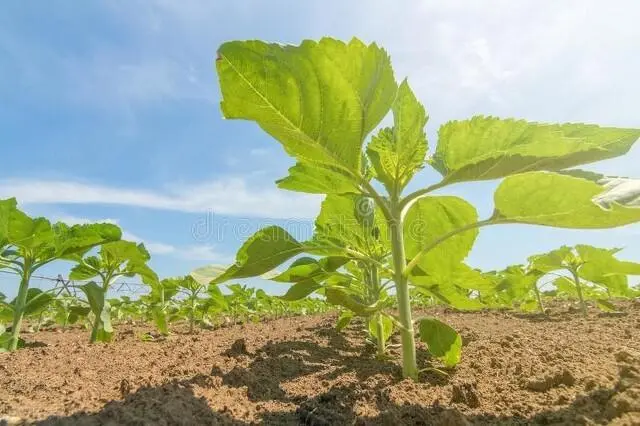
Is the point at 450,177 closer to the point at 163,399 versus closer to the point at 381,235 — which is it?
the point at 381,235

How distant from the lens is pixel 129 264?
12.9 feet

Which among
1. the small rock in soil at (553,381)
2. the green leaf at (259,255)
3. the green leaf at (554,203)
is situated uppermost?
the green leaf at (554,203)

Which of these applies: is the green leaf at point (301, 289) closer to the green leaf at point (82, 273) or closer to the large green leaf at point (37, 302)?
the large green leaf at point (37, 302)

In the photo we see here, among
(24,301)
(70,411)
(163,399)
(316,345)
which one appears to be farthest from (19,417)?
(24,301)

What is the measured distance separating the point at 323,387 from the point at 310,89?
133 cm

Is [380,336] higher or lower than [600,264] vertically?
lower

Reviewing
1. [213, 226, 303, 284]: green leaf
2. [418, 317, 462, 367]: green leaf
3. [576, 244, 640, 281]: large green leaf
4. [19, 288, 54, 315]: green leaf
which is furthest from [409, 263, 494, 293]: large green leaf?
[19, 288, 54, 315]: green leaf

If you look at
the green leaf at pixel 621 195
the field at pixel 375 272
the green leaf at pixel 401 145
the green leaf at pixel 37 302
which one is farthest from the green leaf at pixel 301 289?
the green leaf at pixel 37 302

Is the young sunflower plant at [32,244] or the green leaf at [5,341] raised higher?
the young sunflower plant at [32,244]

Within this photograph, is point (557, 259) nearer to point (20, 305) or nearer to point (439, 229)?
point (439, 229)

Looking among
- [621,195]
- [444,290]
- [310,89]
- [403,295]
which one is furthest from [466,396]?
[310,89]

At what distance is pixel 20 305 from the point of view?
3.24 m

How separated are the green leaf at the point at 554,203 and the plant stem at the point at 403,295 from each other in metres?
0.41

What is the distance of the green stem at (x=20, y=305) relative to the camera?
320 cm
